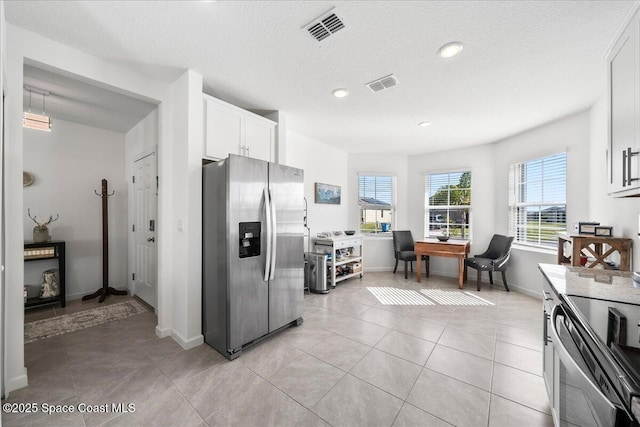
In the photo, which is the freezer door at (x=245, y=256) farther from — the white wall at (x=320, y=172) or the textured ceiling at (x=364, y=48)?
the white wall at (x=320, y=172)

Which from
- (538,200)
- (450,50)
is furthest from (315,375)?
(538,200)

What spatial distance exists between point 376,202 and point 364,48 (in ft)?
12.7

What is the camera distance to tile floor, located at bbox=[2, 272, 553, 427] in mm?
1584

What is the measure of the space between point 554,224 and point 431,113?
253 centimetres

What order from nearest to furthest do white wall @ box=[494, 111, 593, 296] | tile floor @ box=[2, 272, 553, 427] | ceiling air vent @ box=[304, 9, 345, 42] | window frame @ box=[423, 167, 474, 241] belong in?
1. tile floor @ box=[2, 272, 553, 427]
2. ceiling air vent @ box=[304, 9, 345, 42]
3. white wall @ box=[494, 111, 593, 296]
4. window frame @ box=[423, 167, 474, 241]

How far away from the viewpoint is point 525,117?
11.3 feet

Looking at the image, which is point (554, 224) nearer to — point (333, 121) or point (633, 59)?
point (633, 59)

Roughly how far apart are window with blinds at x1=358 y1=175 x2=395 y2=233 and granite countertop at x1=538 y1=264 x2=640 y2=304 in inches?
148

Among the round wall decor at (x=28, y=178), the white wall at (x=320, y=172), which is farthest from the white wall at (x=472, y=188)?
the round wall decor at (x=28, y=178)

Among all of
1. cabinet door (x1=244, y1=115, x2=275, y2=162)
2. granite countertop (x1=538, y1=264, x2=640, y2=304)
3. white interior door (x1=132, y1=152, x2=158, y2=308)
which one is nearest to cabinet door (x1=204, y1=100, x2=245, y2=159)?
cabinet door (x1=244, y1=115, x2=275, y2=162)

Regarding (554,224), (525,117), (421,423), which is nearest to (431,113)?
(525,117)

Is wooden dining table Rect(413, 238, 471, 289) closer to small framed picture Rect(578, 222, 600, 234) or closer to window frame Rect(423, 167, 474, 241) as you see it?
window frame Rect(423, 167, 474, 241)

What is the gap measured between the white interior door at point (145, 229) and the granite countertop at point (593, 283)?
4036mm

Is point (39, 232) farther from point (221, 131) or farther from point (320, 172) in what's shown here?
point (320, 172)
